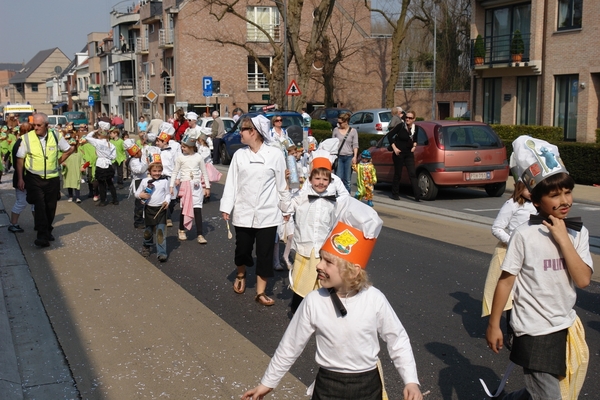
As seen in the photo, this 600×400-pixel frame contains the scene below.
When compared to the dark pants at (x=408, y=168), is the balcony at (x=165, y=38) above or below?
above

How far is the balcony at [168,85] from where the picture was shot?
5441 cm

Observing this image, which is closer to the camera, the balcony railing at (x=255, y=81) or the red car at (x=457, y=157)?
the red car at (x=457, y=157)

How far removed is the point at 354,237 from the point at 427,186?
1206 centimetres

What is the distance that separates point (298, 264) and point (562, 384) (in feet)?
9.11

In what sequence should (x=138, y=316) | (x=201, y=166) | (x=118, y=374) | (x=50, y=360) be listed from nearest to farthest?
1. (x=118, y=374)
2. (x=50, y=360)
3. (x=138, y=316)
4. (x=201, y=166)

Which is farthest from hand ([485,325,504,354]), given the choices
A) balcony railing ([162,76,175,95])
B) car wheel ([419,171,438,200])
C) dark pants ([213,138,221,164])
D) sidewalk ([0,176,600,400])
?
balcony railing ([162,76,175,95])

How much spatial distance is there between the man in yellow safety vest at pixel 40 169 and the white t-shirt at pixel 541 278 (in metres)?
7.93

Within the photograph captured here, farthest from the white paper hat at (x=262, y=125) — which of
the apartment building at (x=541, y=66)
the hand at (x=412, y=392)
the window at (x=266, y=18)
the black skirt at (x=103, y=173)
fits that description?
the window at (x=266, y=18)

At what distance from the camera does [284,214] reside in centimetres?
712

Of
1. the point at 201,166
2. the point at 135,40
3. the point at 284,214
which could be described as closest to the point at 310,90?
the point at 135,40

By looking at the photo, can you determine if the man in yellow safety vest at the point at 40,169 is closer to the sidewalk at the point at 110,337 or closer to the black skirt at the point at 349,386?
the sidewalk at the point at 110,337

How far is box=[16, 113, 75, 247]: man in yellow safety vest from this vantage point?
33.9ft

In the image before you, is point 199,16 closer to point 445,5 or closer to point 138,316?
point 445,5

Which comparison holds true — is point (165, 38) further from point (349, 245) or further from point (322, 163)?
point (349, 245)
